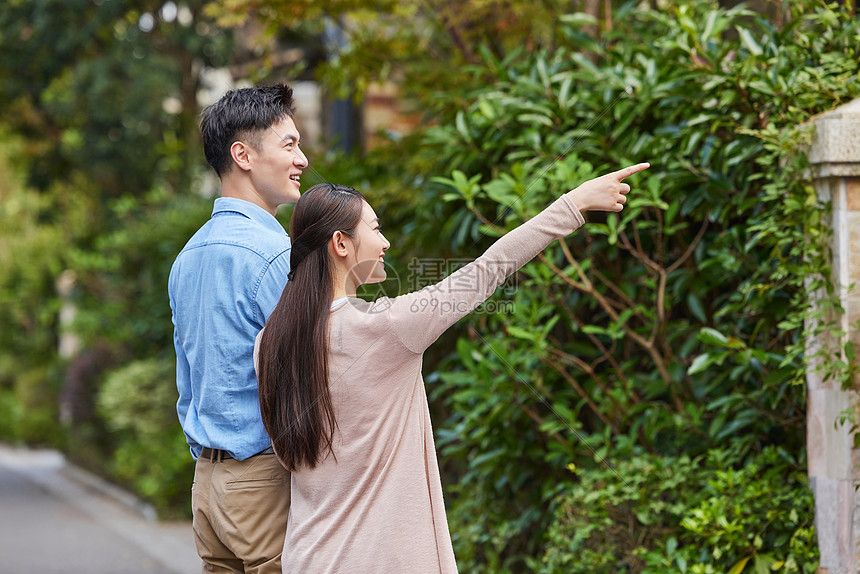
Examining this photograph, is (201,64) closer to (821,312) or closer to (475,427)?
(475,427)

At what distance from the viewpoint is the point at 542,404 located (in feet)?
14.1

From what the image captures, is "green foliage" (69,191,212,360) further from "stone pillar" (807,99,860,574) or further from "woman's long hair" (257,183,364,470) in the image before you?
"woman's long hair" (257,183,364,470)

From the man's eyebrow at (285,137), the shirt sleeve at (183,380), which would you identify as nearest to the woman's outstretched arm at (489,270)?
the man's eyebrow at (285,137)

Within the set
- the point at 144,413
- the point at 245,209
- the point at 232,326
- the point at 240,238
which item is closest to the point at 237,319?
the point at 232,326

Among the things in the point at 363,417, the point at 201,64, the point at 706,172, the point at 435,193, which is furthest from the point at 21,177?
the point at 363,417

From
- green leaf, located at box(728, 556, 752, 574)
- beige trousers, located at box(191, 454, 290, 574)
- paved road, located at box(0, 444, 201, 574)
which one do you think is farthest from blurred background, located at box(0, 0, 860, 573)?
paved road, located at box(0, 444, 201, 574)

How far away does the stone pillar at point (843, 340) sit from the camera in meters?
3.08

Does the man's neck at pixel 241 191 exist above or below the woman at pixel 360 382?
above

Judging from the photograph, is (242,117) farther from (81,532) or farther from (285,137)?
(81,532)

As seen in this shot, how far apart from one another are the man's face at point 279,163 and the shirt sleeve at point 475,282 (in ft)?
2.17

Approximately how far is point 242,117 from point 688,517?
7.46ft

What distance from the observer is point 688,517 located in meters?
3.50

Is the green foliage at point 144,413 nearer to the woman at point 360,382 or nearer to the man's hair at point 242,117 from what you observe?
the man's hair at point 242,117

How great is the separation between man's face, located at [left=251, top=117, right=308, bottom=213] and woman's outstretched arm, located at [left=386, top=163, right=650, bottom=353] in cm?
65
